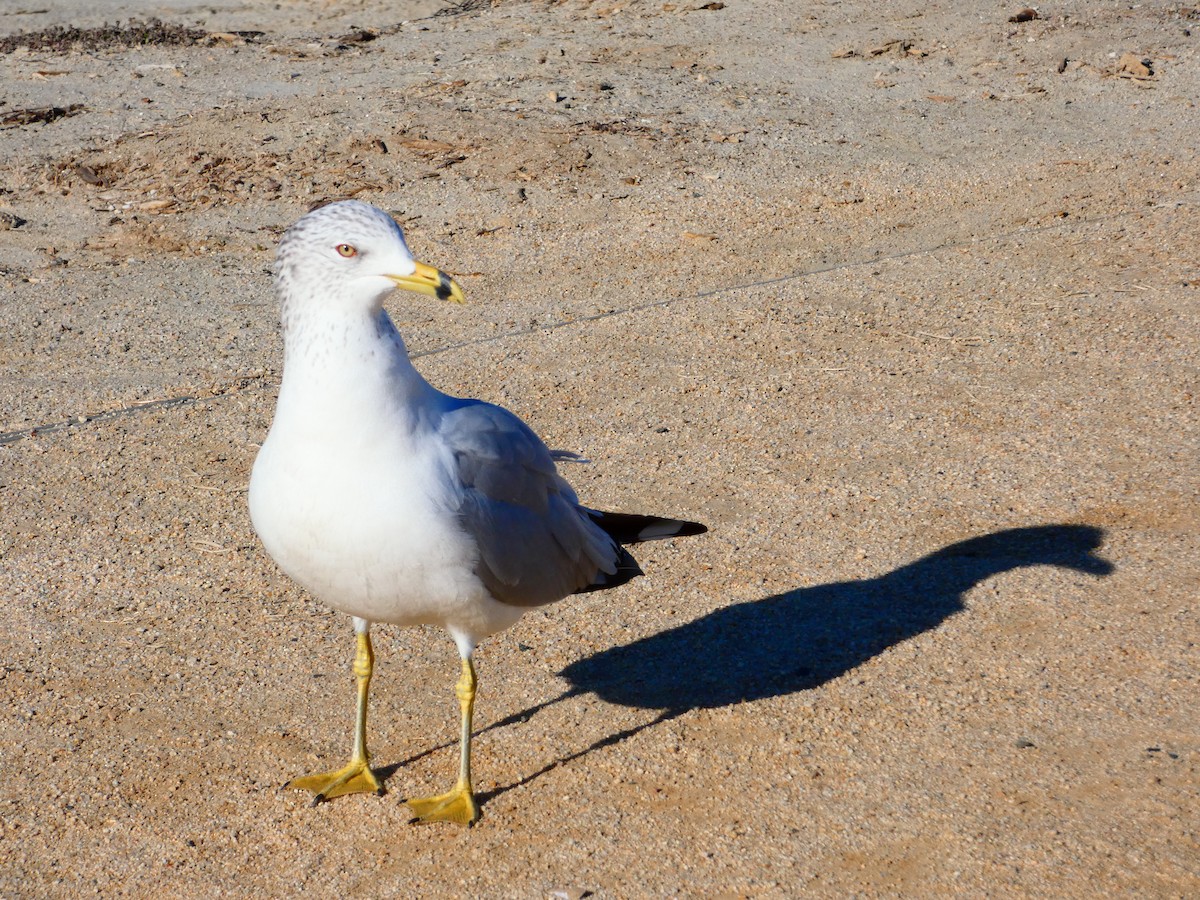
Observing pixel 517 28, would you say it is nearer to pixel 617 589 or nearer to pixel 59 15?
pixel 59 15

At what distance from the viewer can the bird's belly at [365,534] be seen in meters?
3.50

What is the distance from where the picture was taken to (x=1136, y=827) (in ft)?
12.5

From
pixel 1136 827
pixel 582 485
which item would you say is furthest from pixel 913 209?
pixel 1136 827

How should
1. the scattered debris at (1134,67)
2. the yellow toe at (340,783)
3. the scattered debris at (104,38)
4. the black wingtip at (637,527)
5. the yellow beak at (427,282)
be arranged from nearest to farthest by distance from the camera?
the yellow beak at (427,282) < the yellow toe at (340,783) < the black wingtip at (637,527) < the scattered debris at (1134,67) < the scattered debris at (104,38)

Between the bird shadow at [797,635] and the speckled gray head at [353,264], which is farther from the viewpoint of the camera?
the bird shadow at [797,635]

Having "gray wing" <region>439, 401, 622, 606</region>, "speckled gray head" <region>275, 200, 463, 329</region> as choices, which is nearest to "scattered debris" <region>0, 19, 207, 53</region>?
"gray wing" <region>439, 401, 622, 606</region>

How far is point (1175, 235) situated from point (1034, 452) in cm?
309

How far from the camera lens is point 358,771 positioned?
4.14m

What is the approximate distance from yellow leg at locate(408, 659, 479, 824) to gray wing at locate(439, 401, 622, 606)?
30cm

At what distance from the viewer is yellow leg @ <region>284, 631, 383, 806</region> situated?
4070mm

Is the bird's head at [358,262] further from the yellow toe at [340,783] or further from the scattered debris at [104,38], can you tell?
the scattered debris at [104,38]

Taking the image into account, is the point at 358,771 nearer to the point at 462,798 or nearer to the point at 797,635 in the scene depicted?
the point at 462,798

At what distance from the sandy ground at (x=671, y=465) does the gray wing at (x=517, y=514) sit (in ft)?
1.91

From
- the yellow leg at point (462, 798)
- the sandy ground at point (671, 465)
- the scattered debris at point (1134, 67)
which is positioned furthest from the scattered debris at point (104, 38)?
the yellow leg at point (462, 798)
